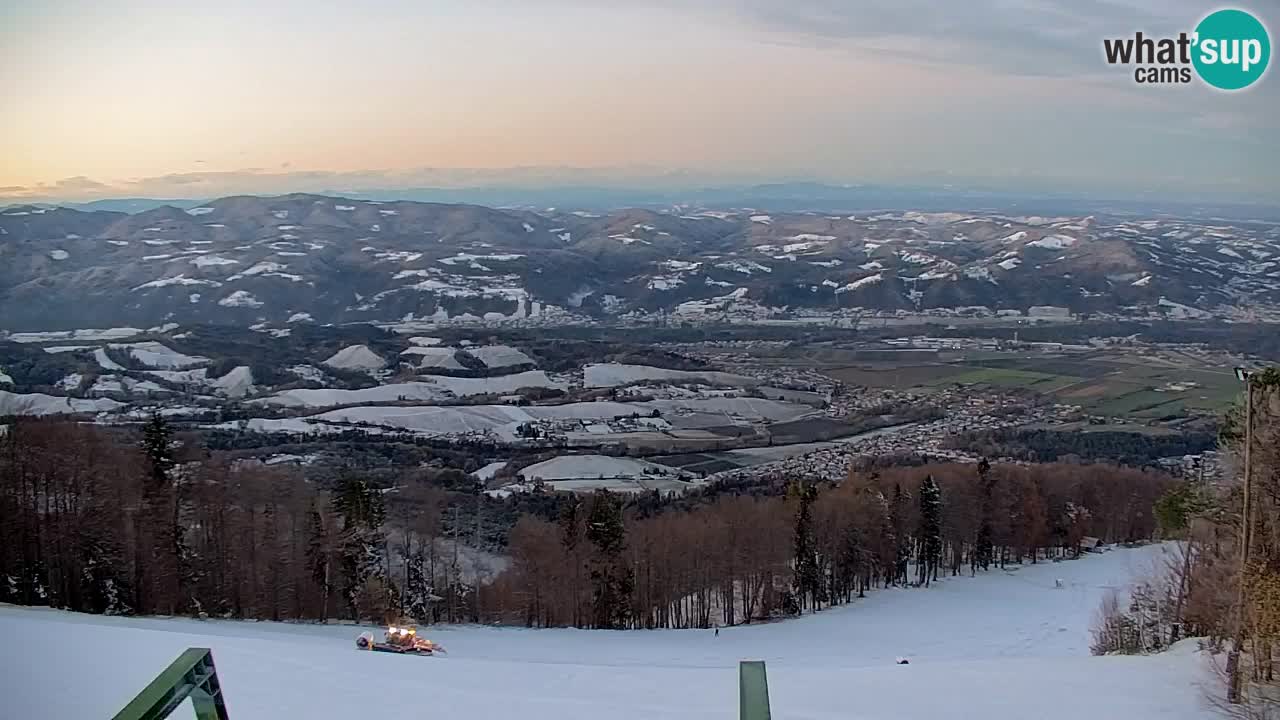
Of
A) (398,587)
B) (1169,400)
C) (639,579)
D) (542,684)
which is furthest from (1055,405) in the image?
(542,684)

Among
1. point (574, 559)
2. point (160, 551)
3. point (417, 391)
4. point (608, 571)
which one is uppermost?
point (160, 551)

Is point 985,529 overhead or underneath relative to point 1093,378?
underneath

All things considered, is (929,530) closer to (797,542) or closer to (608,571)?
(797,542)

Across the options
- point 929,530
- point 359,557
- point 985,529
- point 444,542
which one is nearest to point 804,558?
point 929,530

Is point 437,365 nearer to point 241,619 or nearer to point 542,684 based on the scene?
point 241,619

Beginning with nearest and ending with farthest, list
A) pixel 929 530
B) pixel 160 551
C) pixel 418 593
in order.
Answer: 1. pixel 160 551
2. pixel 418 593
3. pixel 929 530

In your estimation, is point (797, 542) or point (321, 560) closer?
point (321, 560)

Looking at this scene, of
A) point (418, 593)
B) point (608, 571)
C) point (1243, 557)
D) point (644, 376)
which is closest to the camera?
point (1243, 557)
